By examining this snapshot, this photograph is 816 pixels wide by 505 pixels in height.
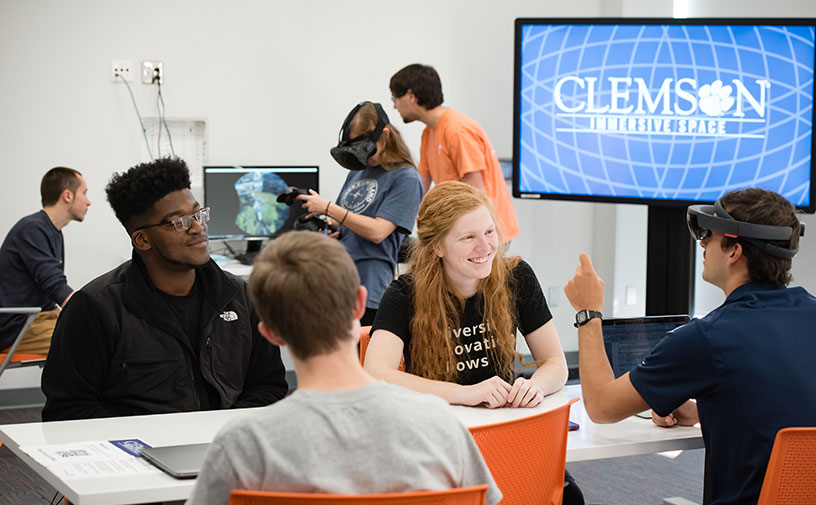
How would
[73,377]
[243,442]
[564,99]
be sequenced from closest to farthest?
1. [243,442]
2. [73,377]
3. [564,99]

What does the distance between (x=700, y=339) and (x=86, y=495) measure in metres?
1.32

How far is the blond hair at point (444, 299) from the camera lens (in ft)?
8.25

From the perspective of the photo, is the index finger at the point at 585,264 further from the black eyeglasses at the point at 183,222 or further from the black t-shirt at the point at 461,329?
the black eyeglasses at the point at 183,222

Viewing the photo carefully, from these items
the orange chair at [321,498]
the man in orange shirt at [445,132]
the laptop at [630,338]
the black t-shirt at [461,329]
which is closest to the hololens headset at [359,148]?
the man in orange shirt at [445,132]

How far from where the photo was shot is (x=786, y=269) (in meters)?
2.13

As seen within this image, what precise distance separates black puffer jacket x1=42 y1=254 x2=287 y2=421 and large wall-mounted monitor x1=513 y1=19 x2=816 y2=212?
91.4 inches

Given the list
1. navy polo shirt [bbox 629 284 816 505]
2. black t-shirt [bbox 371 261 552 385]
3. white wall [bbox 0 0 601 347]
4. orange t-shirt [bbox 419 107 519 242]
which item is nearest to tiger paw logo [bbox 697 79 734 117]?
orange t-shirt [bbox 419 107 519 242]

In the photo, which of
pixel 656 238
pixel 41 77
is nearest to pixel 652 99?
pixel 656 238

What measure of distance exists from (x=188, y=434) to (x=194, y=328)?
39 centimetres

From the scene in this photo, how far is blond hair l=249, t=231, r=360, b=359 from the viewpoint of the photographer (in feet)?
4.29

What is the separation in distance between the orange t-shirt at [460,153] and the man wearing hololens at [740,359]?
2.37 meters

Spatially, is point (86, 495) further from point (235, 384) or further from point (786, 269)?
point (786, 269)

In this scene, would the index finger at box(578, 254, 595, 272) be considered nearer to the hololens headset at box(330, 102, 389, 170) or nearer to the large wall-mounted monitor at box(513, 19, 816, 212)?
the hololens headset at box(330, 102, 389, 170)

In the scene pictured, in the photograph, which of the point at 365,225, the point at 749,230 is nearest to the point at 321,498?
the point at 749,230
